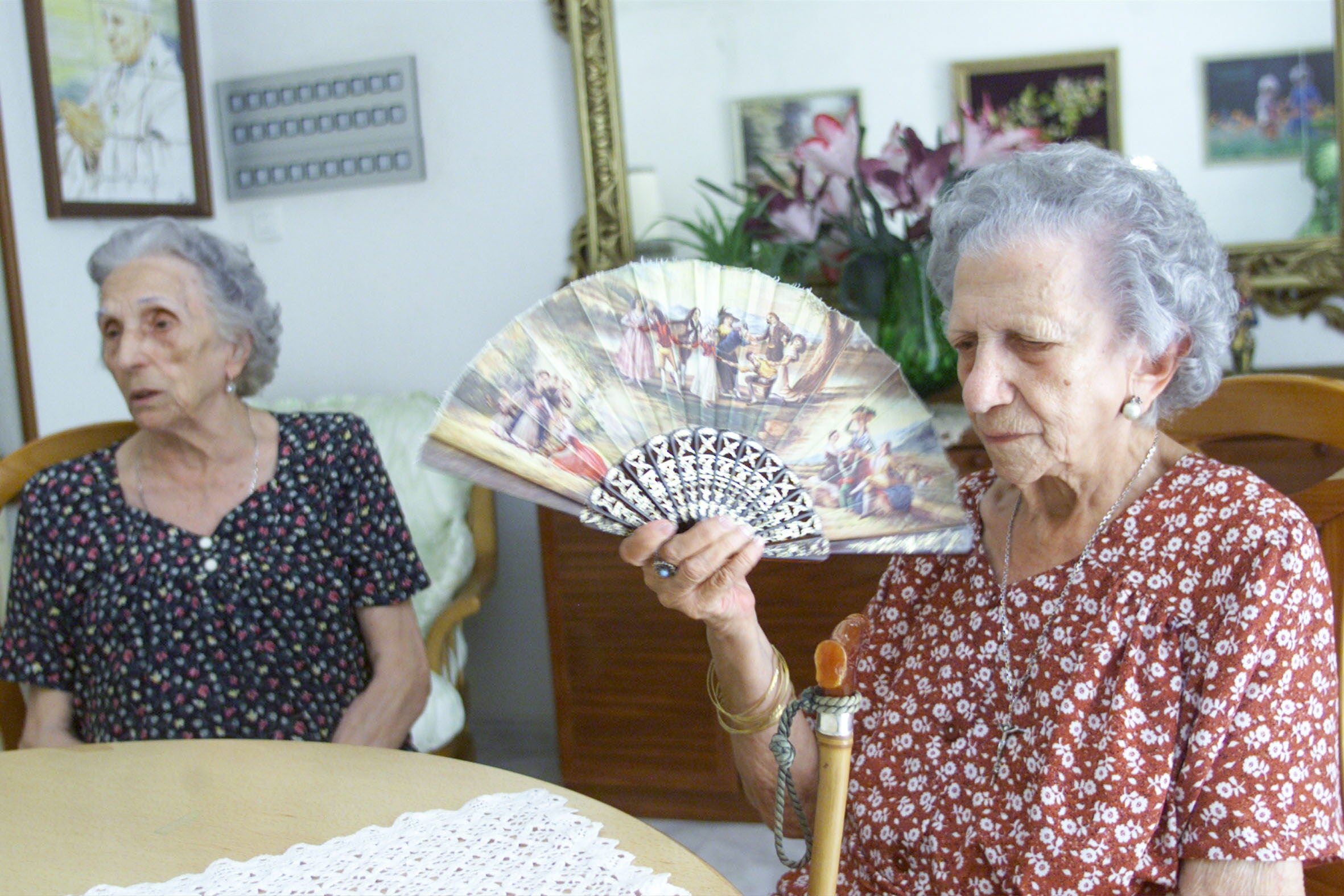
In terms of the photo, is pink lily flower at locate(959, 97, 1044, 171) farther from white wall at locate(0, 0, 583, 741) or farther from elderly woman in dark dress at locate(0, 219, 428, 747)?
elderly woman in dark dress at locate(0, 219, 428, 747)

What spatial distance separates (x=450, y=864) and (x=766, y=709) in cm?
35

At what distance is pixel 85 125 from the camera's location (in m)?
2.53

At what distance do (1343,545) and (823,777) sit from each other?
55cm

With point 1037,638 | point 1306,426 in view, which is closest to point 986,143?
point 1306,426

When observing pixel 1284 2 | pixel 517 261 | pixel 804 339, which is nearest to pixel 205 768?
pixel 804 339

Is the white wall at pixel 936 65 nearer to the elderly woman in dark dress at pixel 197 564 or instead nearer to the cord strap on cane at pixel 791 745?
the elderly woman in dark dress at pixel 197 564

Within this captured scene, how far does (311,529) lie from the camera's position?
158 cm

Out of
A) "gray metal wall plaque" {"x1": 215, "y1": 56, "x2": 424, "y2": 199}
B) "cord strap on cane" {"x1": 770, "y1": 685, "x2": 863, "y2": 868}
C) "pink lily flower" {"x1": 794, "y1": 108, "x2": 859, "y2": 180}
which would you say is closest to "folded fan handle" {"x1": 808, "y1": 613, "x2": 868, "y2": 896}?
"cord strap on cane" {"x1": 770, "y1": 685, "x2": 863, "y2": 868}

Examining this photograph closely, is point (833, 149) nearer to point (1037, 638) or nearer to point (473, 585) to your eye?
point (473, 585)

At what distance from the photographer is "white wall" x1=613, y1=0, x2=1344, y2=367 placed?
2223mm

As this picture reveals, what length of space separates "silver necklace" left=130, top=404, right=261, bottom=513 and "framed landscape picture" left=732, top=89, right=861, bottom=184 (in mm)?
1261

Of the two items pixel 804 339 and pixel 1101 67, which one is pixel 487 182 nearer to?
pixel 1101 67

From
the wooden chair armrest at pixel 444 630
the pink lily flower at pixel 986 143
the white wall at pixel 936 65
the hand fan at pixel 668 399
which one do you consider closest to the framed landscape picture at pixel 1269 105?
the white wall at pixel 936 65

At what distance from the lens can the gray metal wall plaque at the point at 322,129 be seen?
276cm
